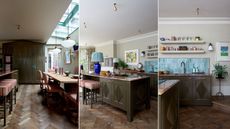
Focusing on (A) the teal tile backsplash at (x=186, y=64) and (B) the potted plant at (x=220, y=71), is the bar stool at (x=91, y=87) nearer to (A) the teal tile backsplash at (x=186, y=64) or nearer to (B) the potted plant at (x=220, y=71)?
(A) the teal tile backsplash at (x=186, y=64)

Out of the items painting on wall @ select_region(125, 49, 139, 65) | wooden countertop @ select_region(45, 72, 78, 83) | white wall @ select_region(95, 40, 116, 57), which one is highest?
white wall @ select_region(95, 40, 116, 57)

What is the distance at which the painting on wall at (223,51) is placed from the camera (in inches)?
157

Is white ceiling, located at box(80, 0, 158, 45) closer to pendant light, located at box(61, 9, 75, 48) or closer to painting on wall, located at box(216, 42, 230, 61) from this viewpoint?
pendant light, located at box(61, 9, 75, 48)

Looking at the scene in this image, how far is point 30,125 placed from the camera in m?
1.16

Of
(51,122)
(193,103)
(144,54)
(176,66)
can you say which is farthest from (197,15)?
(51,122)

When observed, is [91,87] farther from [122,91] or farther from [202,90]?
[202,90]

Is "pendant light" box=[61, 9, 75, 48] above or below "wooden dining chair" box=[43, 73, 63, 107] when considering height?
above

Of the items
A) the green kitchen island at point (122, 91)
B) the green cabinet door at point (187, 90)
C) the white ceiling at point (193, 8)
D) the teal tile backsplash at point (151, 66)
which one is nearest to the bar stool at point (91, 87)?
the green kitchen island at point (122, 91)

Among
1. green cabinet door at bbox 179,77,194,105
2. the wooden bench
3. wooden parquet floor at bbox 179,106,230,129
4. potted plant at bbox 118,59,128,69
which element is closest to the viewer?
the wooden bench

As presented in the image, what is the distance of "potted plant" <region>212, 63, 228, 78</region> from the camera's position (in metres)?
3.97

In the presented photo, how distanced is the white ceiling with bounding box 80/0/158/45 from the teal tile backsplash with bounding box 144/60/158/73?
0.78 ft

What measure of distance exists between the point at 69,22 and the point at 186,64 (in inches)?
126

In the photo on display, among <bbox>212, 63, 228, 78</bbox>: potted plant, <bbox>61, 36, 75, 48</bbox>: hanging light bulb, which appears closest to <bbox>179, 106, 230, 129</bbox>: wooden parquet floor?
<bbox>212, 63, 228, 78</bbox>: potted plant

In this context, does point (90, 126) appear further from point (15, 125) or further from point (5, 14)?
point (5, 14)
